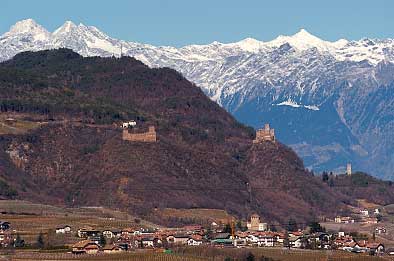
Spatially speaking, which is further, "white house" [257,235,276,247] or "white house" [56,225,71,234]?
"white house" [257,235,276,247]

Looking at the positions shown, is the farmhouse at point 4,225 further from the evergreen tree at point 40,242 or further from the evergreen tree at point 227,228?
the evergreen tree at point 227,228

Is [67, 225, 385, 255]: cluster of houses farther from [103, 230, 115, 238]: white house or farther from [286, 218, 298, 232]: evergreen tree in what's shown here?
[286, 218, 298, 232]: evergreen tree

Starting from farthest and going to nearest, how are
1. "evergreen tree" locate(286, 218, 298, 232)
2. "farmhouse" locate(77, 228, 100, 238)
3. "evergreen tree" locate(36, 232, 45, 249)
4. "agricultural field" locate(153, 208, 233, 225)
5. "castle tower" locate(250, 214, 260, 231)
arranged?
"evergreen tree" locate(286, 218, 298, 232)
"agricultural field" locate(153, 208, 233, 225)
"castle tower" locate(250, 214, 260, 231)
"farmhouse" locate(77, 228, 100, 238)
"evergreen tree" locate(36, 232, 45, 249)

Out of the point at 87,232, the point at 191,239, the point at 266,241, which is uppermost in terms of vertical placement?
the point at 87,232

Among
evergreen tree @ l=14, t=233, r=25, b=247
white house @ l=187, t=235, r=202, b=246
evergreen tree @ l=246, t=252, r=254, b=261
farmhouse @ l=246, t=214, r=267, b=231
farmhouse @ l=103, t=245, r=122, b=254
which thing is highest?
farmhouse @ l=246, t=214, r=267, b=231

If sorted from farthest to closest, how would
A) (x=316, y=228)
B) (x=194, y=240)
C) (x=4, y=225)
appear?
(x=316, y=228) → (x=4, y=225) → (x=194, y=240)

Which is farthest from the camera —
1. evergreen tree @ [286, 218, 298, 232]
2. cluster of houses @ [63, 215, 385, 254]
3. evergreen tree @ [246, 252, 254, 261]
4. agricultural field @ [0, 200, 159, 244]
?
evergreen tree @ [286, 218, 298, 232]

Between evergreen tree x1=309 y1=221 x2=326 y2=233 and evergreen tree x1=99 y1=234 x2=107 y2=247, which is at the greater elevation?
evergreen tree x1=309 y1=221 x2=326 y2=233

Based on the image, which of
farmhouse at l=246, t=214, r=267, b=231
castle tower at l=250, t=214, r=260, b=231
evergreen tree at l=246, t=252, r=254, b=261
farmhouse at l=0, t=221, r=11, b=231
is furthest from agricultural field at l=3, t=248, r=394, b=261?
castle tower at l=250, t=214, r=260, b=231

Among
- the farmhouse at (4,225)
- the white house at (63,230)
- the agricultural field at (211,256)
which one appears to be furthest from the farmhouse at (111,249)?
the farmhouse at (4,225)

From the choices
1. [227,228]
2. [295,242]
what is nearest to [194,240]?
[295,242]

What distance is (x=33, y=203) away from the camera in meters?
178

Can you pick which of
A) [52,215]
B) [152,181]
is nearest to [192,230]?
[52,215]

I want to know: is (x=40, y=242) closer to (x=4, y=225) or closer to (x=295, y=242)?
(x=4, y=225)
